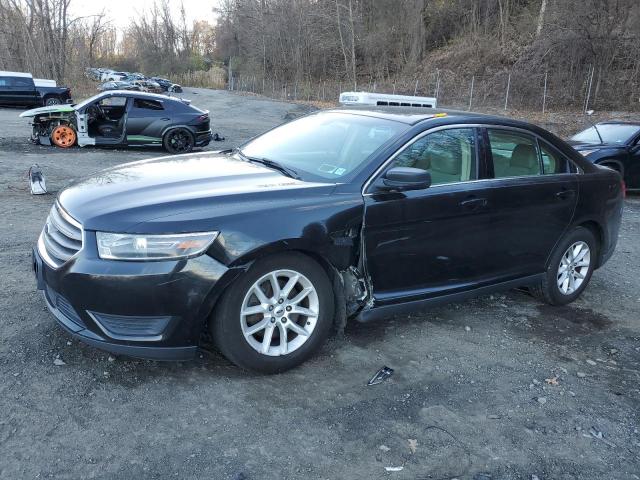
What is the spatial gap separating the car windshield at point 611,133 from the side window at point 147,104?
993 cm

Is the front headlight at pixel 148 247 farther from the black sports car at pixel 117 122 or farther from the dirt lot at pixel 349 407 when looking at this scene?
the black sports car at pixel 117 122

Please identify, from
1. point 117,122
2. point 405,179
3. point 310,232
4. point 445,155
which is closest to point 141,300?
point 310,232

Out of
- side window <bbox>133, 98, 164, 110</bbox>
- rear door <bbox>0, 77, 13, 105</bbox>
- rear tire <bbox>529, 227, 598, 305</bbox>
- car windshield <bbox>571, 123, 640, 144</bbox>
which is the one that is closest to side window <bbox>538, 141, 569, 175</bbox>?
rear tire <bbox>529, 227, 598, 305</bbox>

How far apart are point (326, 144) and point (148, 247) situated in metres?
1.75

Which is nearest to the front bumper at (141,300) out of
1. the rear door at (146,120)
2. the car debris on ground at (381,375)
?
the car debris on ground at (381,375)

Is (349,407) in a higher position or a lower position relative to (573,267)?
lower

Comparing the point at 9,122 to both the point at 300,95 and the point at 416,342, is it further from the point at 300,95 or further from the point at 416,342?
the point at 300,95

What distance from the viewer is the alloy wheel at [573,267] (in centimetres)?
488

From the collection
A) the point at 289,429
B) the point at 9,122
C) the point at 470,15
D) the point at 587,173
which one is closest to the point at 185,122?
the point at 9,122

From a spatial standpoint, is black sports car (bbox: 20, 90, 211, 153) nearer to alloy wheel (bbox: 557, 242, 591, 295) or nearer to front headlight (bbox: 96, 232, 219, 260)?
alloy wheel (bbox: 557, 242, 591, 295)

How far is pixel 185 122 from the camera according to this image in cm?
1398

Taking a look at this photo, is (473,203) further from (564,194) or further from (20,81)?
(20,81)

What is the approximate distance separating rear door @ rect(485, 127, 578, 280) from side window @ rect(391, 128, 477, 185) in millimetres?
202

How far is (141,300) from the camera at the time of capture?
116 inches
